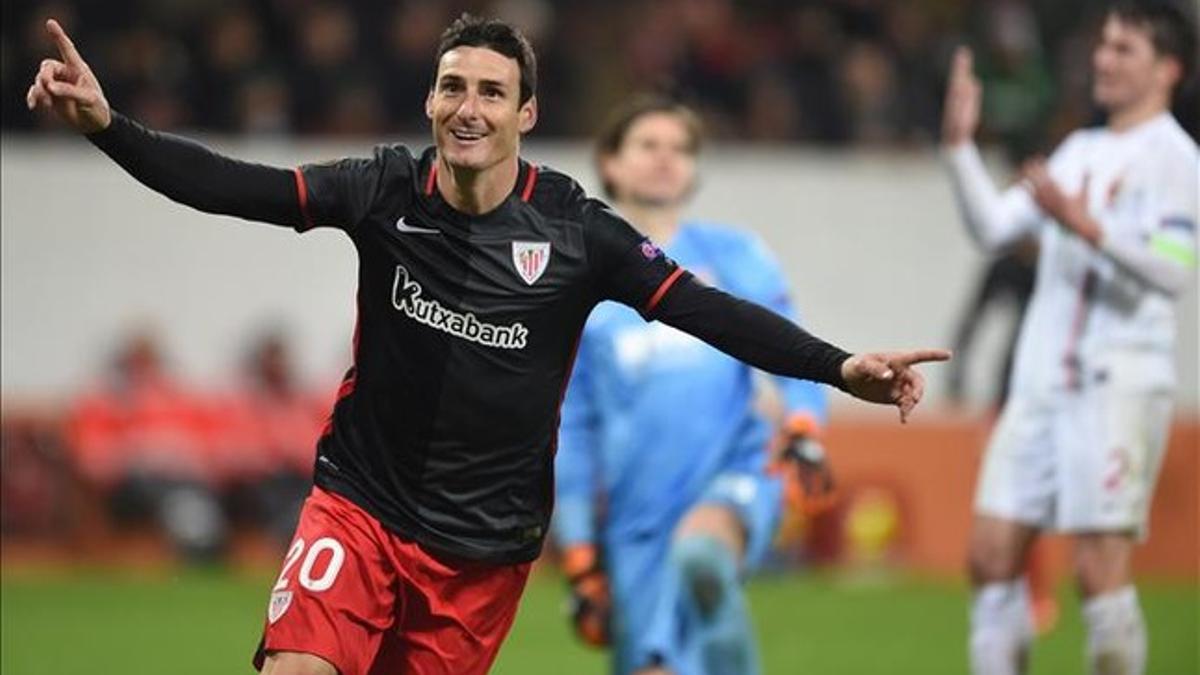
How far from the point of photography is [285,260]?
17.8 m

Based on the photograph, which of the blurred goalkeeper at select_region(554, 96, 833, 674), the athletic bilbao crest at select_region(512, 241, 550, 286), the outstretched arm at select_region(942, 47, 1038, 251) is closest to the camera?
the athletic bilbao crest at select_region(512, 241, 550, 286)

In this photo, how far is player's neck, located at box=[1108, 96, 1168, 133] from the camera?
27.2 feet

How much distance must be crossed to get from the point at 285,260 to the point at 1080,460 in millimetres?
10416

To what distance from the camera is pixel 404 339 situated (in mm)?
6059

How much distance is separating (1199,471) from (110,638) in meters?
7.56

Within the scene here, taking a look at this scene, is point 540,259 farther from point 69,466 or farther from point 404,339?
point 69,466

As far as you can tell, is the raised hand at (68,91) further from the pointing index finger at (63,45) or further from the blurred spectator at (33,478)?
the blurred spectator at (33,478)

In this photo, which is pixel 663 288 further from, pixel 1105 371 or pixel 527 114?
pixel 1105 371

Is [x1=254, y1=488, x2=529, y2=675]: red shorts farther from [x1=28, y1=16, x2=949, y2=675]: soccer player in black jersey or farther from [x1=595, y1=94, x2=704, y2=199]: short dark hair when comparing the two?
[x1=595, y1=94, x2=704, y2=199]: short dark hair

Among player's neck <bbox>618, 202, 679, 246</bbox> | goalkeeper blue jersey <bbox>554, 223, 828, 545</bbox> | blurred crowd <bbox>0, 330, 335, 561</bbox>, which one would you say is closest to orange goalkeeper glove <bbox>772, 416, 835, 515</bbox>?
goalkeeper blue jersey <bbox>554, 223, 828, 545</bbox>

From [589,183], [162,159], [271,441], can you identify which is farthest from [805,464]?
[589,183]

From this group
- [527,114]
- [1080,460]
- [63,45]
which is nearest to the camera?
[63,45]

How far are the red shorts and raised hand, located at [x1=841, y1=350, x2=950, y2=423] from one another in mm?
1156

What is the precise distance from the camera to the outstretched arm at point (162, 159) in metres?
5.44
